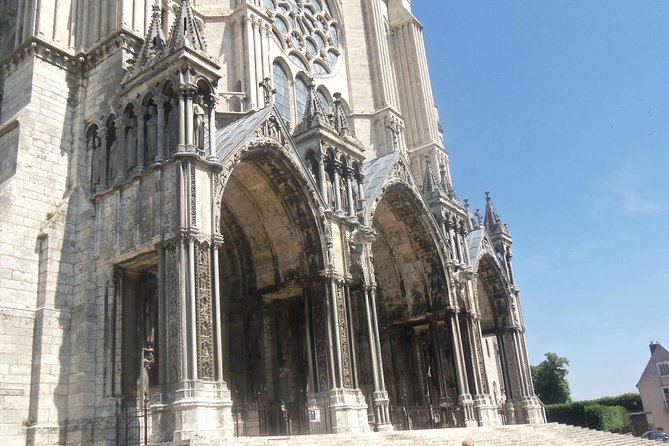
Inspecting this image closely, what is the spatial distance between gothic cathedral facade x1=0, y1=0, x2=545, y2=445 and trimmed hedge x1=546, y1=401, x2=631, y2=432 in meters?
18.2

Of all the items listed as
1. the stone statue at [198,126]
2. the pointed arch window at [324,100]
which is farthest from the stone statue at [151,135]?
the pointed arch window at [324,100]

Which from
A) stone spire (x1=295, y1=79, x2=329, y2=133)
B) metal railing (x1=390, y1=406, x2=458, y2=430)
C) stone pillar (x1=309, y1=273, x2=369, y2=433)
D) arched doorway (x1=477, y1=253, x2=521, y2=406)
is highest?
stone spire (x1=295, y1=79, x2=329, y2=133)

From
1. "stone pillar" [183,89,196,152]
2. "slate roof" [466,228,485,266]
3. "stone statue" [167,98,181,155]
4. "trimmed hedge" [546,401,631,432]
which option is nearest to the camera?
"stone pillar" [183,89,196,152]

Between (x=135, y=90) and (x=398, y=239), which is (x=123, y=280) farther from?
(x=398, y=239)

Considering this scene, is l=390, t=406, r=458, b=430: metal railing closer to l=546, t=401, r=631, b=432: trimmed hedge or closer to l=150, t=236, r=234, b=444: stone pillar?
l=150, t=236, r=234, b=444: stone pillar

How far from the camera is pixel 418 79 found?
3456 cm

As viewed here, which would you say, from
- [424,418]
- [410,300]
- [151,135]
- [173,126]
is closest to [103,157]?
[151,135]

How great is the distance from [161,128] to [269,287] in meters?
5.74

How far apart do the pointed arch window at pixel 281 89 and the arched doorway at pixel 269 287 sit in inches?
341

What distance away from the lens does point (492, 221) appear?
30891 millimetres

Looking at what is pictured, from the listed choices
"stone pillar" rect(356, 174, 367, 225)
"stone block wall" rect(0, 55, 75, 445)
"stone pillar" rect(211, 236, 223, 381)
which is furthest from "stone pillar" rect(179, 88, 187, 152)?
"stone pillar" rect(356, 174, 367, 225)

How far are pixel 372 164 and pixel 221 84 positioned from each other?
20.8ft

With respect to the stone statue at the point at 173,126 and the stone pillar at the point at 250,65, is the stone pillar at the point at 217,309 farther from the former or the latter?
the stone pillar at the point at 250,65

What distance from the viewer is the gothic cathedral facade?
13836mm
